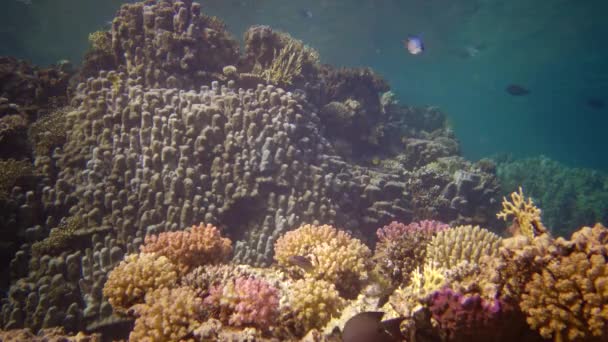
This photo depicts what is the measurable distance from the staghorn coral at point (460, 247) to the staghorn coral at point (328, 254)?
962 mm

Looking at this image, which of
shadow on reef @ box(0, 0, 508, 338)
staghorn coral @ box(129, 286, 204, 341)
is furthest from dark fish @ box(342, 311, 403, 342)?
shadow on reef @ box(0, 0, 508, 338)

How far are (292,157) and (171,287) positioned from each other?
3.68 meters

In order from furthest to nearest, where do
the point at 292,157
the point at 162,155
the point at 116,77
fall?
the point at 116,77
the point at 292,157
the point at 162,155

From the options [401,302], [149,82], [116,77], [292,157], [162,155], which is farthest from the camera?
[149,82]

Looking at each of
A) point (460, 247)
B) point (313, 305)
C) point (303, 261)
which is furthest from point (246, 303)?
point (460, 247)

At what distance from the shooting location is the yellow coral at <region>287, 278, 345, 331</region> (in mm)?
3596

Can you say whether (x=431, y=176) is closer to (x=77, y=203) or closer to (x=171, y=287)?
(x=171, y=287)

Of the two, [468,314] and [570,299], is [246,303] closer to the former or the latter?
[468,314]

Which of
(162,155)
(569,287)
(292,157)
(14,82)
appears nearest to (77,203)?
(162,155)

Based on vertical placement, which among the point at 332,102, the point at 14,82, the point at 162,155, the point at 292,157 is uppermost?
the point at 332,102

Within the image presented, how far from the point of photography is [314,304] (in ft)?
12.0

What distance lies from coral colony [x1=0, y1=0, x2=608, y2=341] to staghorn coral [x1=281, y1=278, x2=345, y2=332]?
19 mm

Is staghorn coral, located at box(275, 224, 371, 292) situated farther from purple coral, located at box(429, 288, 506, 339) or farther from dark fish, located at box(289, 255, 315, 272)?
purple coral, located at box(429, 288, 506, 339)

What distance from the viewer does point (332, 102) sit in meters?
10.4
